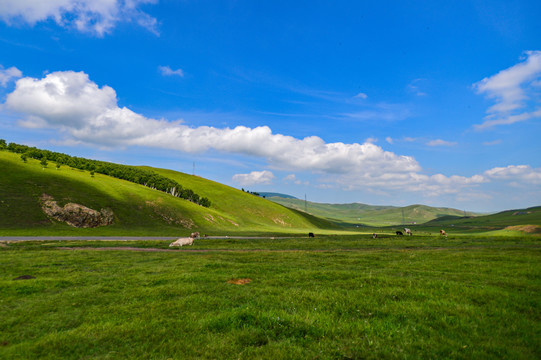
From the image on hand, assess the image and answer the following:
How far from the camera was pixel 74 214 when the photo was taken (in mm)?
67500

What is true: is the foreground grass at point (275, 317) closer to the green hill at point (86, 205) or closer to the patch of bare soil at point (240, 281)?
the patch of bare soil at point (240, 281)

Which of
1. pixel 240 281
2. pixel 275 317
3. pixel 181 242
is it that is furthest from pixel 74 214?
pixel 275 317

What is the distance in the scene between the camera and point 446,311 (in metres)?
9.62

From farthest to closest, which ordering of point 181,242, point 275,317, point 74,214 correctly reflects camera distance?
point 74,214 < point 181,242 < point 275,317

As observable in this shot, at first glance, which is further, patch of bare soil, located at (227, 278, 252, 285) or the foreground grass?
patch of bare soil, located at (227, 278, 252, 285)

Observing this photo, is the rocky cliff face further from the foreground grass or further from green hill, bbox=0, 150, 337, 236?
the foreground grass

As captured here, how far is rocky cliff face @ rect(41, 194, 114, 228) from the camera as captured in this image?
65625 millimetres

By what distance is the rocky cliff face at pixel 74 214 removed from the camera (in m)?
65.6

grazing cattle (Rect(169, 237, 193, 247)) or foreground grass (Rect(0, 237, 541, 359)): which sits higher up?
foreground grass (Rect(0, 237, 541, 359))

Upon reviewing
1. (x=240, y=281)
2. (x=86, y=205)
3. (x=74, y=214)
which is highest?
(x=86, y=205)

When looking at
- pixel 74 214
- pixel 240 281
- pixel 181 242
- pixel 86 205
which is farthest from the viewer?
pixel 86 205

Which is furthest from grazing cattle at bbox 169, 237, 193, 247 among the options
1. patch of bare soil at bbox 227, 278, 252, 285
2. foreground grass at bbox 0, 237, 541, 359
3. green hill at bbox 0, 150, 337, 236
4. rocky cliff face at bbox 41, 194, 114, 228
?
rocky cliff face at bbox 41, 194, 114, 228

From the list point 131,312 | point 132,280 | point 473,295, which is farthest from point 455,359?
point 132,280

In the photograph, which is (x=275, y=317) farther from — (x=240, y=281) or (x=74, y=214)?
(x=74, y=214)
